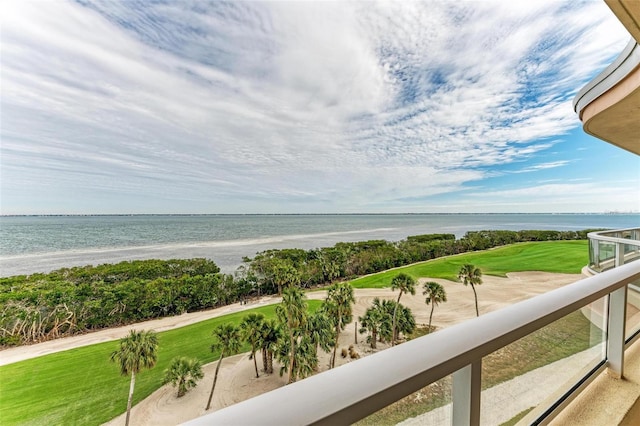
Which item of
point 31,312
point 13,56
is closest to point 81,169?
point 31,312

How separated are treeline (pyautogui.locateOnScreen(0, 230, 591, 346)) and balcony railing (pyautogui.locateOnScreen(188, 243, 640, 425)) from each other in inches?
808

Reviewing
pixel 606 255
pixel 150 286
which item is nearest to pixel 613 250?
pixel 606 255

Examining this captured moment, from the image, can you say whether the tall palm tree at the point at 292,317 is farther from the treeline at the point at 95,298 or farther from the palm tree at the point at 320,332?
the treeline at the point at 95,298

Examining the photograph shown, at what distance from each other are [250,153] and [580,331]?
125 feet

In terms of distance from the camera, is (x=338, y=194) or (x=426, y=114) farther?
(x=338, y=194)

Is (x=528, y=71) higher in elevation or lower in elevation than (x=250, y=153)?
higher

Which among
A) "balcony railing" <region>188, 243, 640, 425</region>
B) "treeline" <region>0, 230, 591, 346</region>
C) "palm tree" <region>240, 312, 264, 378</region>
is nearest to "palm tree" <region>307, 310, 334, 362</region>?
"palm tree" <region>240, 312, 264, 378</region>

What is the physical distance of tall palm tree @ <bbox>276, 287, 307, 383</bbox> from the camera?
10.1m

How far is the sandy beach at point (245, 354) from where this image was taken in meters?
10.1

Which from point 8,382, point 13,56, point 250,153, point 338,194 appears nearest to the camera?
point 13,56

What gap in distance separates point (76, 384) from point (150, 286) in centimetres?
698

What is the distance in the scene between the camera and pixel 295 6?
8805 mm

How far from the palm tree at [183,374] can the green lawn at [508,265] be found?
48.2 feet

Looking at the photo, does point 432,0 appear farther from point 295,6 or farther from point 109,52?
point 109,52
